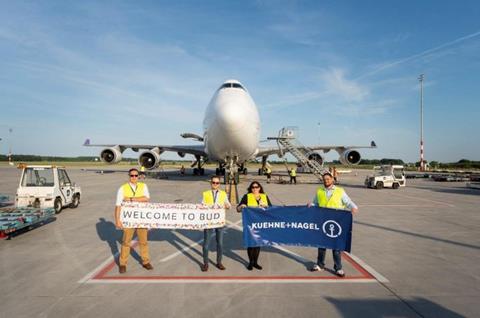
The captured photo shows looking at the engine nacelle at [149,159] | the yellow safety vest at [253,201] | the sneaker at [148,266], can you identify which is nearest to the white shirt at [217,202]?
the yellow safety vest at [253,201]

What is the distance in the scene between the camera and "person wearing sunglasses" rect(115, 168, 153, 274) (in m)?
5.18

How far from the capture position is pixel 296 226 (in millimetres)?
5645

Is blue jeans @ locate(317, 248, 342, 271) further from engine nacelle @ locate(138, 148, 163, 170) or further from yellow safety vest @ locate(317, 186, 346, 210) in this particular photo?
engine nacelle @ locate(138, 148, 163, 170)

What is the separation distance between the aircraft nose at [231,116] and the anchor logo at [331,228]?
973 centimetres

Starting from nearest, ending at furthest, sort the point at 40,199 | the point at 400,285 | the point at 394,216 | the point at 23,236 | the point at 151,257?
the point at 400,285 < the point at 151,257 < the point at 23,236 < the point at 40,199 < the point at 394,216

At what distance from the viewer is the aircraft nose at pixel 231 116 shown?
1449cm

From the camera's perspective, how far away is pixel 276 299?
4152 millimetres

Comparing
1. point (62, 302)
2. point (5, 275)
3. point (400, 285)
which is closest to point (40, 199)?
point (5, 275)

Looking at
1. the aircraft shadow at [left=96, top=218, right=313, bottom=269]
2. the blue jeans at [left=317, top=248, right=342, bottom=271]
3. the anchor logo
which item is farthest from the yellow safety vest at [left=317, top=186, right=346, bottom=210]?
the aircraft shadow at [left=96, top=218, right=313, bottom=269]

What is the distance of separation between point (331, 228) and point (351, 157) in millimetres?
22426

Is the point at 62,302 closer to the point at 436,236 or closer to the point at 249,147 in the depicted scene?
the point at 436,236

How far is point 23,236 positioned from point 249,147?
38.4ft

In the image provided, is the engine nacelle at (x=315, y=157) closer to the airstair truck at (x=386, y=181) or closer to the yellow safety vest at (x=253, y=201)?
the airstair truck at (x=386, y=181)

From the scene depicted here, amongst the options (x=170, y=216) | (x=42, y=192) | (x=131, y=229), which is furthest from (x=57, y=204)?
(x=170, y=216)
